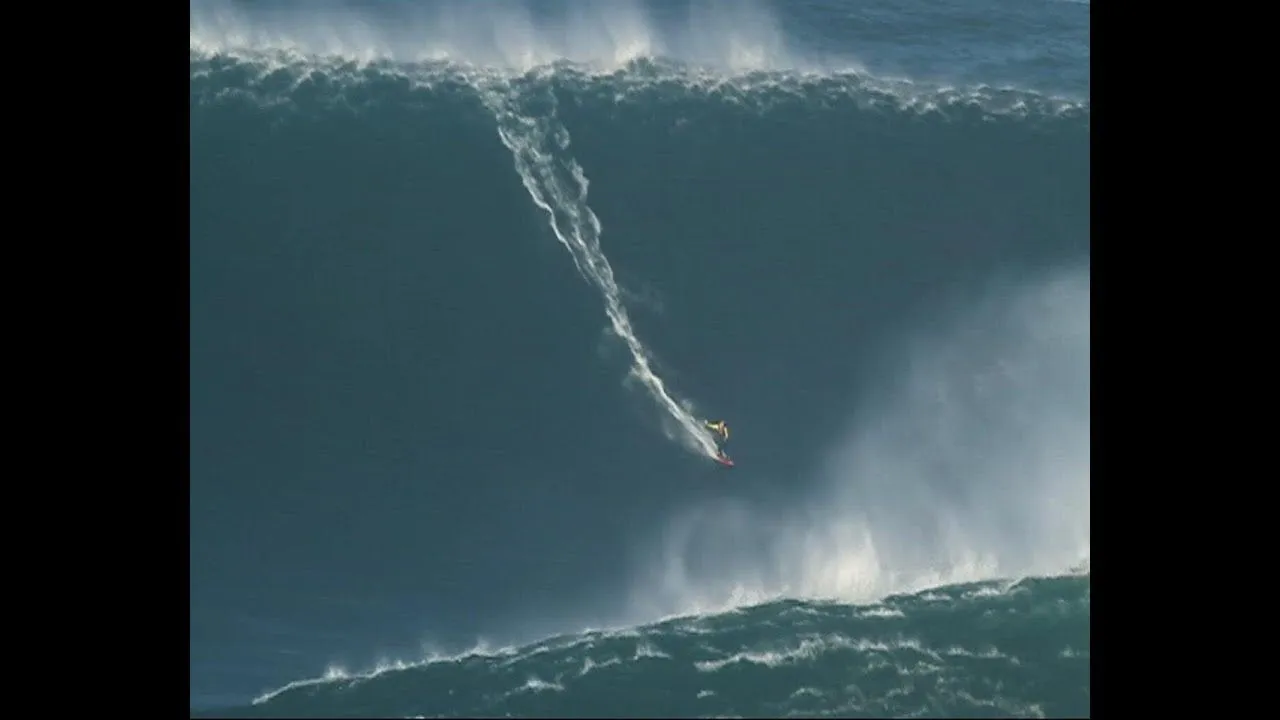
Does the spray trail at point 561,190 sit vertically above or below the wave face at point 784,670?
above

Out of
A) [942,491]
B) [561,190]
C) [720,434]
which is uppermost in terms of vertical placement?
[561,190]

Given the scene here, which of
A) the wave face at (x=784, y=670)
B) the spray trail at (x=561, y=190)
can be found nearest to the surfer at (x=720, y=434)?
the spray trail at (x=561, y=190)

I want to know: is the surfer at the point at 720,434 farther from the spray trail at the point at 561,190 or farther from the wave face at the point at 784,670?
the wave face at the point at 784,670

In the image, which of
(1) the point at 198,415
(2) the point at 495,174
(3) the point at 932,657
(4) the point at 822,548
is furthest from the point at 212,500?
(3) the point at 932,657

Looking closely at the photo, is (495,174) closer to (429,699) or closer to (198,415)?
(198,415)

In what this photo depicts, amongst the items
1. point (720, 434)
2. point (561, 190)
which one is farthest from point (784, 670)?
point (561, 190)

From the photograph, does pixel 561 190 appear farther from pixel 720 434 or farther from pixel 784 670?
pixel 784 670
